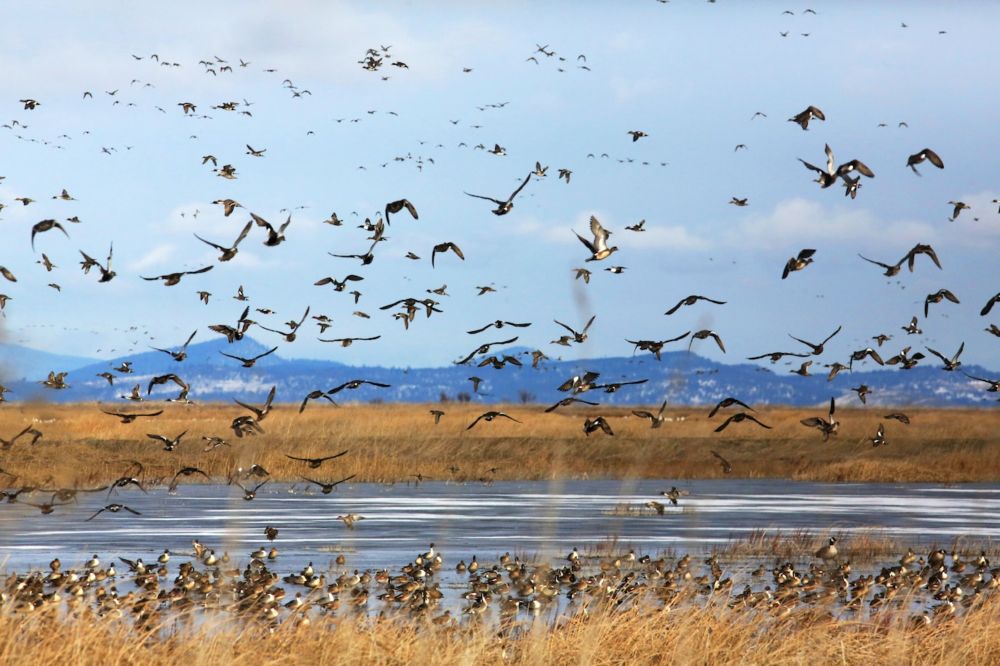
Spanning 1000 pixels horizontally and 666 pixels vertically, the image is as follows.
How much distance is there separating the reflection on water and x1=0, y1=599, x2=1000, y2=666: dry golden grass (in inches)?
289

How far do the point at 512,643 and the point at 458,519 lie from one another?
916 inches

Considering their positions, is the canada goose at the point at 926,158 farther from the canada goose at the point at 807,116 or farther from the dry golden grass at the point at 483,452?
the dry golden grass at the point at 483,452

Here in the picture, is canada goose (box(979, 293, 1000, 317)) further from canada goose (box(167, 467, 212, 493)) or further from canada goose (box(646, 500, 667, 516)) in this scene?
canada goose (box(646, 500, 667, 516))

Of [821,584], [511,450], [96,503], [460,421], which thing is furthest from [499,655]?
[460,421]

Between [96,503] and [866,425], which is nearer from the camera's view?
[96,503]

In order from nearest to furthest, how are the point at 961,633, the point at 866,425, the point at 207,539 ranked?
the point at 961,633 < the point at 207,539 < the point at 866,425

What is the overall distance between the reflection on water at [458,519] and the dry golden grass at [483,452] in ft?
13.3

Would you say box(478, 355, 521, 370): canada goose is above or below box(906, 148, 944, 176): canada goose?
below

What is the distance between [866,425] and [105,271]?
78526 mm

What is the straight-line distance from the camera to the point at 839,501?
155ft

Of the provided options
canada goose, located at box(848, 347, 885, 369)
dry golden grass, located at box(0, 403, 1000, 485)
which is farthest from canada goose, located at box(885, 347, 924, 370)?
dry golden grass, located at box(0, 403, 1000, 485)

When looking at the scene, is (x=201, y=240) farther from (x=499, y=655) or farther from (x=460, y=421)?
(x=460, y=421)

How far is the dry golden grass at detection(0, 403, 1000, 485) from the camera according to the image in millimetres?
56344

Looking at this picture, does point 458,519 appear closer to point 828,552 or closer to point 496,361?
point 828,552
